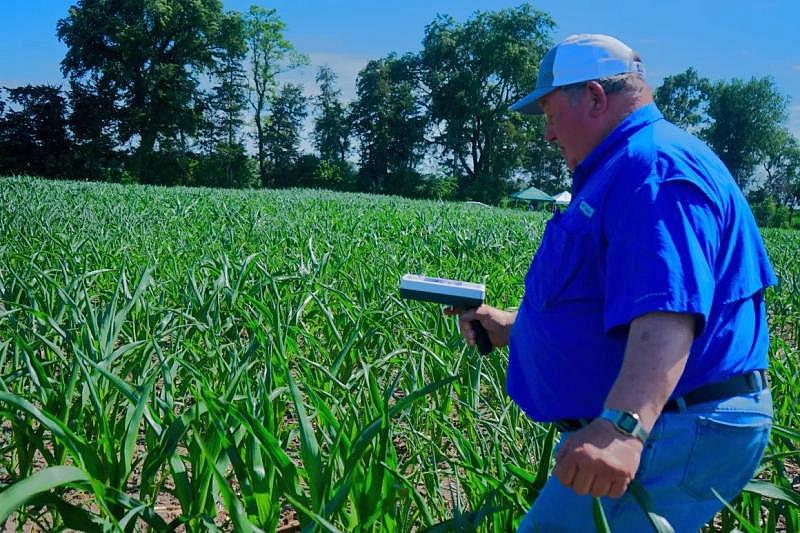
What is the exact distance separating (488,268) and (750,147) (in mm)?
71822

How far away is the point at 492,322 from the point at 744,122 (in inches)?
3002

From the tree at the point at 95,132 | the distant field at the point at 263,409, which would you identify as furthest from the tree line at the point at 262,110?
the distant field at the point at 263,409

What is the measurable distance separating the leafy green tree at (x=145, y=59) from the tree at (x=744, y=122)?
4706 centimetres

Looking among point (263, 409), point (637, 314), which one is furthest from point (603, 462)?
point (263, 409)

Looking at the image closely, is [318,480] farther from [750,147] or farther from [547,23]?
[750,147]

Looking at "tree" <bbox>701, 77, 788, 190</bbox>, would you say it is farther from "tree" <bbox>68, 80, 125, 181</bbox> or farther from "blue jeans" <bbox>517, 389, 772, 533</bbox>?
"blue jeans" <bbox>517, 389, 772, 533</bbox>

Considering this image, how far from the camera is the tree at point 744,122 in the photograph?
69.2 meters

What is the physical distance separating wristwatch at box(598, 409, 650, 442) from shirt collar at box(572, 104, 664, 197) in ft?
1.83

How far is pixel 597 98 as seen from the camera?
1.58m

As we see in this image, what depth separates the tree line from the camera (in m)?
49.0

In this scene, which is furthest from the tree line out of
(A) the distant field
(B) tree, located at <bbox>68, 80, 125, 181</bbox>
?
(A) the distant field

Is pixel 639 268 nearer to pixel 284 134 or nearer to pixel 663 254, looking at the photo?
pixel 663 254

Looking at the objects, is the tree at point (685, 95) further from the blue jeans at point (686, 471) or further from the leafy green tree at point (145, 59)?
the blue jeans at point (686, 471)

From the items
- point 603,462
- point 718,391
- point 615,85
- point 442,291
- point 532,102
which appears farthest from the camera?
point 442,291
